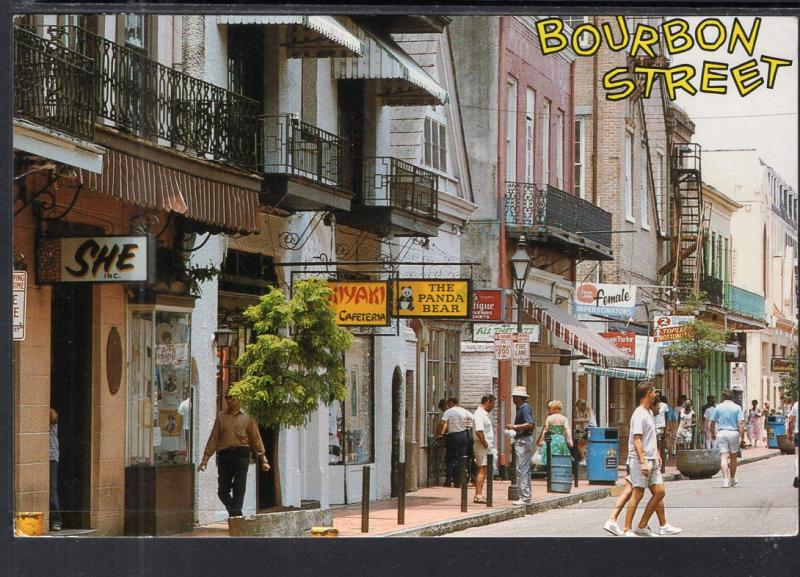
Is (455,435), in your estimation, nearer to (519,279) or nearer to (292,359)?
Answer: (519,279)

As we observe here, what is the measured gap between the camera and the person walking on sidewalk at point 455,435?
8180 millimetres

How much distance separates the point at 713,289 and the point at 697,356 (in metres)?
0.32

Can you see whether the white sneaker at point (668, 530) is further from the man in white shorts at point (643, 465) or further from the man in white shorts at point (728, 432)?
the man in white shorts at point (728, 432)

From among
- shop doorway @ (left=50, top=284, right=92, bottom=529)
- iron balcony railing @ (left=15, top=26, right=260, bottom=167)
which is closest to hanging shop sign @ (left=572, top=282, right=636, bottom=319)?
iron balcony railing @ (left=15, top=26, right=260, bottom=167)

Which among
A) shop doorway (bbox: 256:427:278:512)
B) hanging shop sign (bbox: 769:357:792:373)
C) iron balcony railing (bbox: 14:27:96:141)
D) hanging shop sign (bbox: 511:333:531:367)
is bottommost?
shop doorway (bbox: 256:427:278:512)

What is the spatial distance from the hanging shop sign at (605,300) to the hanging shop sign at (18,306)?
2.58 metres

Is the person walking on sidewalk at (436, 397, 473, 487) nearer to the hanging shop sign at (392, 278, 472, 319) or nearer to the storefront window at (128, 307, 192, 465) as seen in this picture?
the hanging shop sign at (392, 278, 472, 319)

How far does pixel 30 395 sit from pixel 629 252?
9.45 feet

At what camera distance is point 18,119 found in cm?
771

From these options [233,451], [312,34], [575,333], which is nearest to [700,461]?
[575,333]

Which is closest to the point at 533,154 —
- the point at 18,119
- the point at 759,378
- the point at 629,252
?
the point at 629,252

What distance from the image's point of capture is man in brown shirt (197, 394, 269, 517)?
7.67 metres

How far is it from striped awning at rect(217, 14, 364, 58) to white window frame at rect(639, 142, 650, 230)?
1.47 meters
